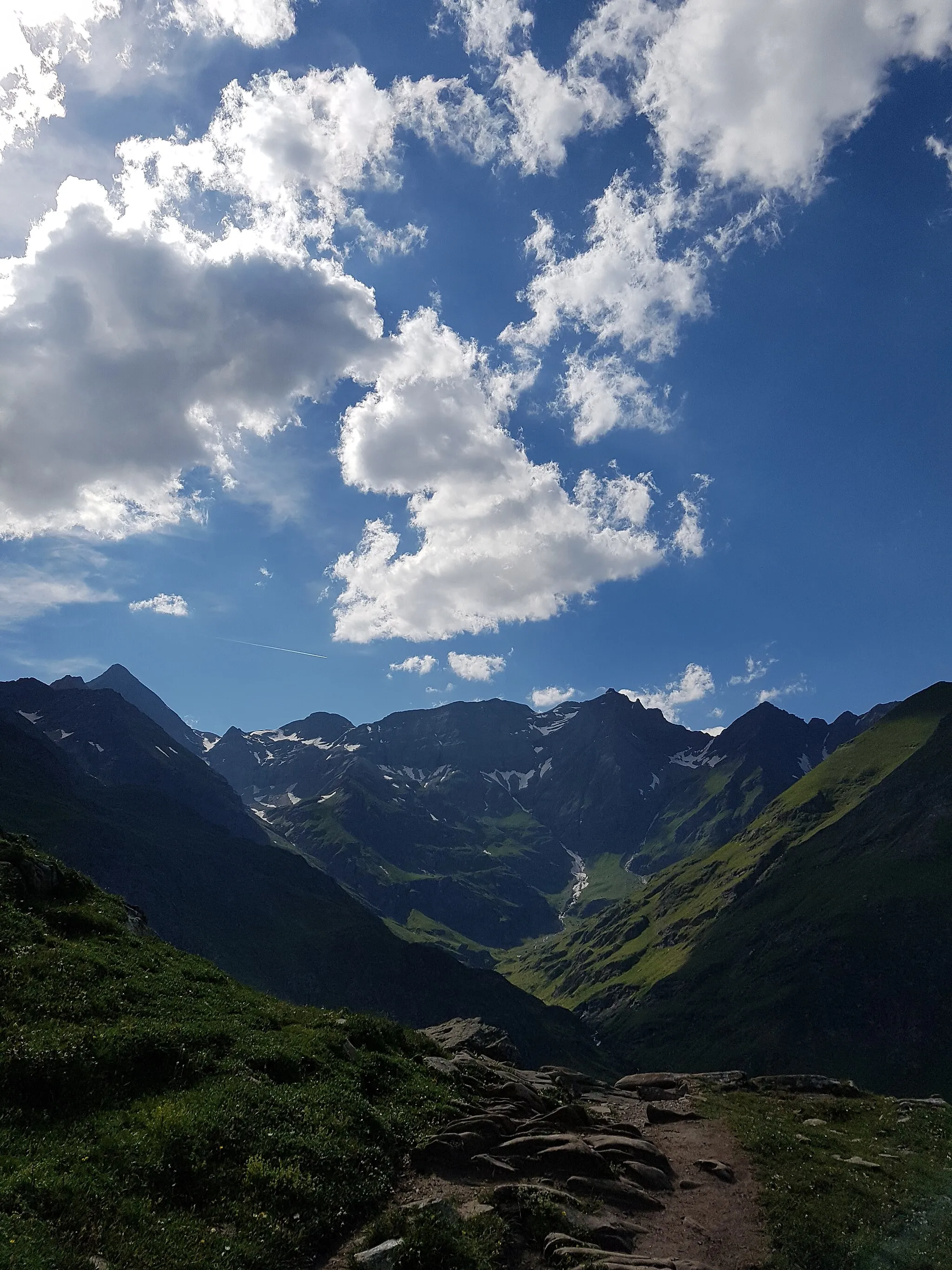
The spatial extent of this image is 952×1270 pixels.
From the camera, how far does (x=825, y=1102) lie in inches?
1657

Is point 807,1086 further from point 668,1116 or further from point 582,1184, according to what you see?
point 582,1184

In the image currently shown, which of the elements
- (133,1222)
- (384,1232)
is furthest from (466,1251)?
(133,1222)

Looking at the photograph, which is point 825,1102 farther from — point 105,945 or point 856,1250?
point 105,945

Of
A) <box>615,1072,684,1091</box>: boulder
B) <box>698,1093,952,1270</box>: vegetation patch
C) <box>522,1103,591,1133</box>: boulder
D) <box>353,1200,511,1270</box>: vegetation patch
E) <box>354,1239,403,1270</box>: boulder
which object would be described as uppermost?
<box>354,1239,403,1270</box>: boulder

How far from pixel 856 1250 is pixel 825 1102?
26072 mm

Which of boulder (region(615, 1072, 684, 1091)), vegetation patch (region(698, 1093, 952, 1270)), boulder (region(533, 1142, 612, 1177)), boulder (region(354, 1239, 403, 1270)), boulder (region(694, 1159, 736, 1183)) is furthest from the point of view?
boulder (region(615, 1072, 684, 1091))

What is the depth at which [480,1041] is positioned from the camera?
4791 centimetres

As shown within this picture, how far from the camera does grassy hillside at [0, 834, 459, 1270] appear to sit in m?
14.9

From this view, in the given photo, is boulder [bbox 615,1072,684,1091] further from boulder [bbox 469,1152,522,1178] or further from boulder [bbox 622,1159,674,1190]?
boulder [bbox 469,1152,522,1178]

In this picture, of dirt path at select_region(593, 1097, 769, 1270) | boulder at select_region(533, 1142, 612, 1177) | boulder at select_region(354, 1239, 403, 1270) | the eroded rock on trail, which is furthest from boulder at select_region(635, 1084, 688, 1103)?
boulder at select_region(354, 1239, 403, 1270)

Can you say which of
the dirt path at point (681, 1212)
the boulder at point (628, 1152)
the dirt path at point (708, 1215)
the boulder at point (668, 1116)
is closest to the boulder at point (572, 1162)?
the dirt path at point (681, 1212)

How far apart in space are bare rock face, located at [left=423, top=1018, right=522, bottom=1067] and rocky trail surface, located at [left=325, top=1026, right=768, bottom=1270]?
12.8 meters

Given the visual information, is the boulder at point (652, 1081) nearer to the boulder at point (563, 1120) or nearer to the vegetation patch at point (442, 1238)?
the boulder at point (563, 1120)

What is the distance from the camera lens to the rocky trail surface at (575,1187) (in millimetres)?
17359
